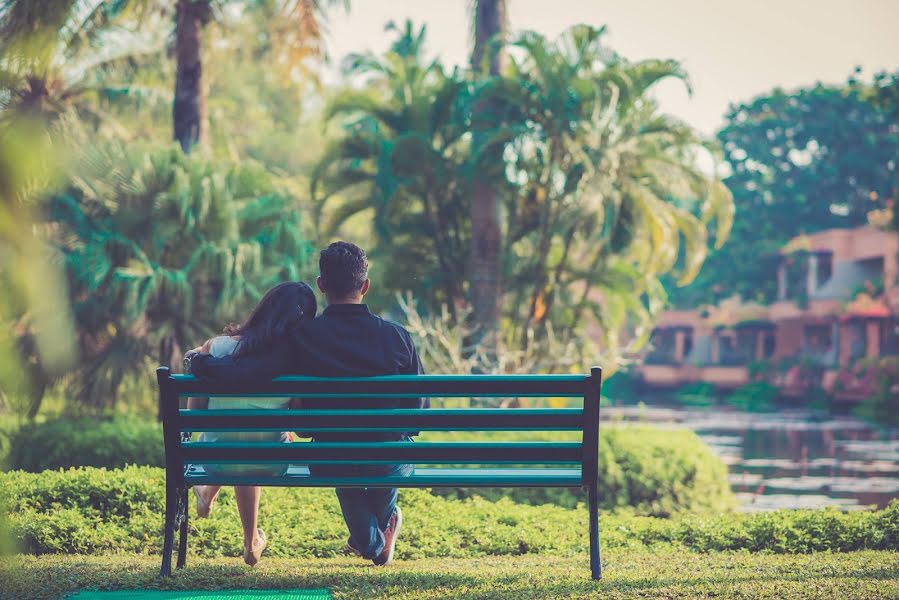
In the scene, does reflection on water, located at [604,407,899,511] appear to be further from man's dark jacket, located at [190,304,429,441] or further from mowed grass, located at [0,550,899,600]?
man's dark jacket, located at [190,304,429,441]

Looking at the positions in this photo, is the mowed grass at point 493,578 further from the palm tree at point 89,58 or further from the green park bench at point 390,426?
the palm tree at point 89,58

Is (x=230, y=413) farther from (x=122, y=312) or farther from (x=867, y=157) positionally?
(x=867, y=157)

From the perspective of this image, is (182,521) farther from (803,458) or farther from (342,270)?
(803,458)

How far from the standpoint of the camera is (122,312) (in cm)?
1387

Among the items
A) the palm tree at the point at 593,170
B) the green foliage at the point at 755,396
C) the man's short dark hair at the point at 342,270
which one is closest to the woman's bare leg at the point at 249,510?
the man's short dark hair at the point at 342,270

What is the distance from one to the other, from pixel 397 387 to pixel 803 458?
18.4m

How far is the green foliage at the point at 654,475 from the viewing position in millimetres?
11156

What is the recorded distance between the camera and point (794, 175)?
169ft

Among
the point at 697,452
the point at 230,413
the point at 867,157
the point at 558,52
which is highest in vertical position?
the point at 867,157

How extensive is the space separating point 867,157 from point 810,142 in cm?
254

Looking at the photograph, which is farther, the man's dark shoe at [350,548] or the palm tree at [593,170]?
the palm tree at [593,170]

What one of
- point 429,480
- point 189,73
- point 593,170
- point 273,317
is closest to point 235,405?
point 273,317

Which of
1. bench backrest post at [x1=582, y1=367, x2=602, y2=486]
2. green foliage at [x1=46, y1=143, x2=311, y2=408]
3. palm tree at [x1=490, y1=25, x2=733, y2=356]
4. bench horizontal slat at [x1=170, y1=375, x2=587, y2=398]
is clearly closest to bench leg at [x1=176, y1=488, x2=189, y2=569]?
bench horizontal slat at [x1=170, y1=375, x2=587, y2=398]

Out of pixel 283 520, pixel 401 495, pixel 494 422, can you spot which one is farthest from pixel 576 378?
pixel 401 495
